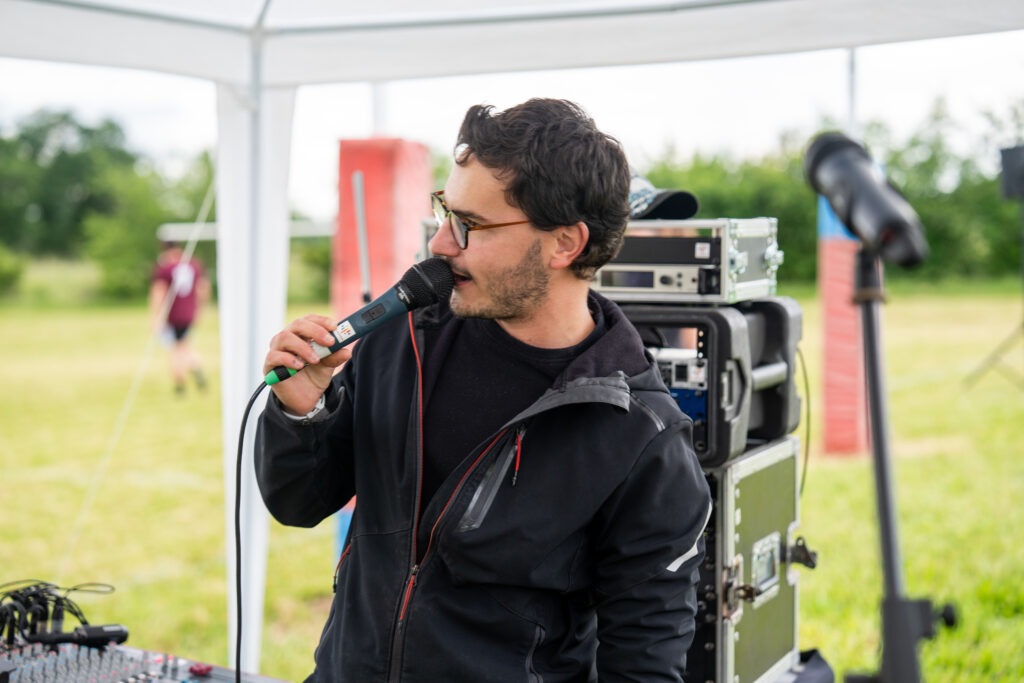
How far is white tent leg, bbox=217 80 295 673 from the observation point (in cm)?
372

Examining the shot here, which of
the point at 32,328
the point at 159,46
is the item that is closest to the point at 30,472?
the point at 159,46

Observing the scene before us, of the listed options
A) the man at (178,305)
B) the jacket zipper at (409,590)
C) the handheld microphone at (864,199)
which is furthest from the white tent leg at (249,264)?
the man at (178,305)

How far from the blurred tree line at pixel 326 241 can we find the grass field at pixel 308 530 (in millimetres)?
1474

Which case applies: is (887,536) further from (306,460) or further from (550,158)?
(306,460)

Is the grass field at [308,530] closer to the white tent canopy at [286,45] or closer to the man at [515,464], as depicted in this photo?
the man at [515,464]

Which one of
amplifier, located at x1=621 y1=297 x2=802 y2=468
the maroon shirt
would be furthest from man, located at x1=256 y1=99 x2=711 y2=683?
the maroon shirt

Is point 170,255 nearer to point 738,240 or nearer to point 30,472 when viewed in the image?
point 30,472

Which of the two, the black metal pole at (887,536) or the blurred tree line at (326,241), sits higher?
the blurred tree line at (326,241)

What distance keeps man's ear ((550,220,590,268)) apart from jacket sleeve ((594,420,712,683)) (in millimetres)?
407

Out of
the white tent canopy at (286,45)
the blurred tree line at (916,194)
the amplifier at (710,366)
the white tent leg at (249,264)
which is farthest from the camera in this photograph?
the blurred tree line at (916,194)

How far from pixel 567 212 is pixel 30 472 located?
10077mm

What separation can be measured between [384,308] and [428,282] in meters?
0.12

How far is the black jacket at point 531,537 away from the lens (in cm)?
207

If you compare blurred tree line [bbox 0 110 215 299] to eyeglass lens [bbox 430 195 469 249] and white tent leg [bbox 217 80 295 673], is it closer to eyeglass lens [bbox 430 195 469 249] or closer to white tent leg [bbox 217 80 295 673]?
white tent leg [bbox 217 80 295 673]
